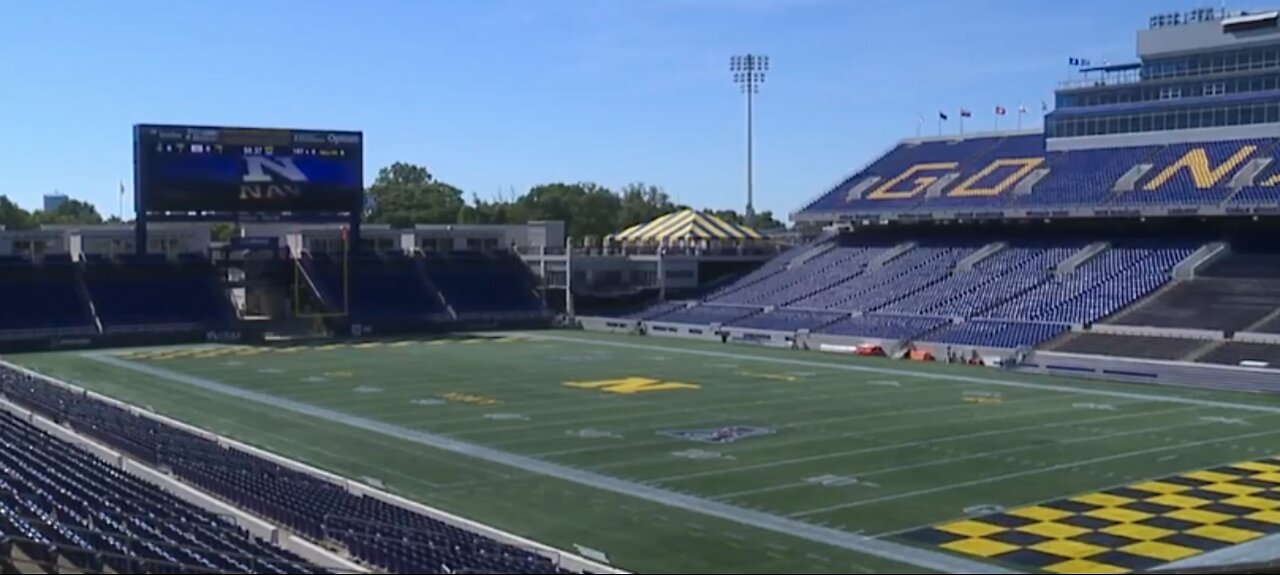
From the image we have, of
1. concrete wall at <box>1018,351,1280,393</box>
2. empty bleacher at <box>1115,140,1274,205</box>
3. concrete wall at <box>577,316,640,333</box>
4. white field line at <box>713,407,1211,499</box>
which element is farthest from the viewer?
concrete wall at <box>577,316,640,333</box>

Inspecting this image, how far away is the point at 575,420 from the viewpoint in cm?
3481

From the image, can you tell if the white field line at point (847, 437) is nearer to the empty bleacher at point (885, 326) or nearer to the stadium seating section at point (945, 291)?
the stadium seating section at point (945, 291)

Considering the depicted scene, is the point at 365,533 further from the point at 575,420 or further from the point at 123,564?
the point at 575,420

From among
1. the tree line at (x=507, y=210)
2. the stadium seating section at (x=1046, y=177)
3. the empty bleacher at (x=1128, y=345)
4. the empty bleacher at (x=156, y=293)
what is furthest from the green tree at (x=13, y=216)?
the empty bleacher at (x=1128, y=345)

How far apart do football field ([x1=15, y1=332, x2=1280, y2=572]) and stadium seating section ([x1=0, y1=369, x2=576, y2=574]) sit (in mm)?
2472

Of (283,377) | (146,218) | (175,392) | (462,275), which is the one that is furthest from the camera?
(462,275)

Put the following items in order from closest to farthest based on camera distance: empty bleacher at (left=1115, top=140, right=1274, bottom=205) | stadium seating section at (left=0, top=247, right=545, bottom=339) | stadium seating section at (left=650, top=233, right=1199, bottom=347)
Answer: stadium seating section at (left=650, top=233, right=1199, bottom=347), empty bleacher at (left=1115, top=140, right=1274, bottom=205), stadium seating section at (left=0, top=247, right=545, bottom=339)

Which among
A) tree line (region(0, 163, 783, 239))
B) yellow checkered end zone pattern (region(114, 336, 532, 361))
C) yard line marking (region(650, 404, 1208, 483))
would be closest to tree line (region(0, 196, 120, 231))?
tree line (region(0, 163, 783, 239))

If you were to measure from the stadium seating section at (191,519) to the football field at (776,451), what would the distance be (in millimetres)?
2472

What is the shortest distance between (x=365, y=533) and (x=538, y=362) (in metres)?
31.6

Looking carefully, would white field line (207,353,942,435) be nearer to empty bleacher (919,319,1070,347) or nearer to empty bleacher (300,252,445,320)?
empty bleacher (919,319,1070,347)

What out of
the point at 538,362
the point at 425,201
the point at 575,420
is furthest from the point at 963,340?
the point at 425,201

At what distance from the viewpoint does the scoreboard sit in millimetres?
61031

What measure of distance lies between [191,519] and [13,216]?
397 feet
